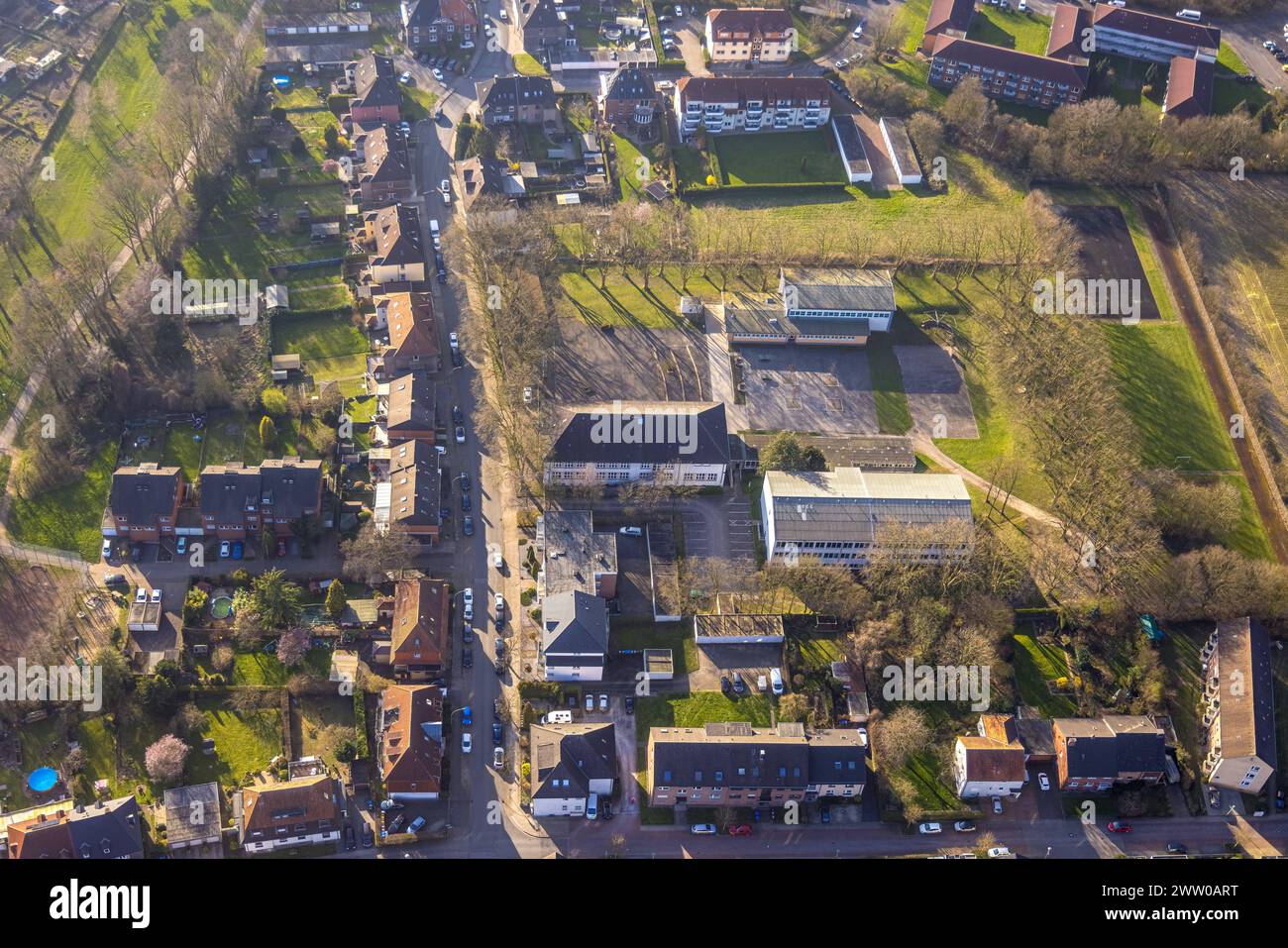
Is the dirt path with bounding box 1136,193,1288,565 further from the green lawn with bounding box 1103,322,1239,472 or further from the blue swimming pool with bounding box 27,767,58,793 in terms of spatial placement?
the blue swimming pool with bounding box 27,767,58,793

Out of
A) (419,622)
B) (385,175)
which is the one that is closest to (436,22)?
(385,175)

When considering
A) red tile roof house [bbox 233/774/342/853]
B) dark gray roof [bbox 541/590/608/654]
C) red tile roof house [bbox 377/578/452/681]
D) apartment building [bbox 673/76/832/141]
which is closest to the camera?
red tile roof house [bbox 233/774/342/853]

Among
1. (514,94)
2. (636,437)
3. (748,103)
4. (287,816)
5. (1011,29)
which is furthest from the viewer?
(1011,29)

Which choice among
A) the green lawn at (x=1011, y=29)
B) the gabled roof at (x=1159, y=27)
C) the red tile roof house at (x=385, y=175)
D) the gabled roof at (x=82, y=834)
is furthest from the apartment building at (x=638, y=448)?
the gabled roof at (x=1159, y=27)

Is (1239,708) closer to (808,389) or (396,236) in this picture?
(808,389)

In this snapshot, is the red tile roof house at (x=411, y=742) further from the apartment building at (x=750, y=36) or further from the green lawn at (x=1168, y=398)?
the apartment building at (x=750, y=36)

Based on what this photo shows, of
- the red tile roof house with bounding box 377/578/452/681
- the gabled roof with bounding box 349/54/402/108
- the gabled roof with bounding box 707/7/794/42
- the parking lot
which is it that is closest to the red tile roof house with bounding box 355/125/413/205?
the gabled roof with bounding box 349/54/402/108
